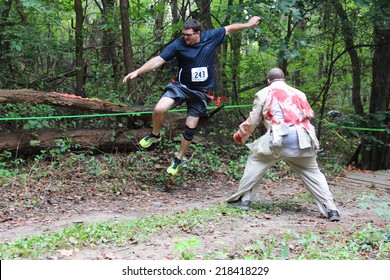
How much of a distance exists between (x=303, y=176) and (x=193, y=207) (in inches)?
64.1

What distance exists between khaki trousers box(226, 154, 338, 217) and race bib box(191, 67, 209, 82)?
1.67 m

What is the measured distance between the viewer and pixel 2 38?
362 inches

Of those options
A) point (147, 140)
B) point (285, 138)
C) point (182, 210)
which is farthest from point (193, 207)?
point (285, 138)

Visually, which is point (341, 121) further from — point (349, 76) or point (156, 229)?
point (156, 229)

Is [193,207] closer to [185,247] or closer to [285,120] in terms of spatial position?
[285,120]

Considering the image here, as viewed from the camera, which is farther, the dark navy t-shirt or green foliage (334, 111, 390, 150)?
green foliage (334, 111, 390, 150)

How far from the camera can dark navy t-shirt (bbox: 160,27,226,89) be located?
267 inches

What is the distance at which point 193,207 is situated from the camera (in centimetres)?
637

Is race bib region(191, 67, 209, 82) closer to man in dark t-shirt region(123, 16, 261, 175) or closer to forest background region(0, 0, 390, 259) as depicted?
man in dark t-shirt region(123, 16, 261, 175)

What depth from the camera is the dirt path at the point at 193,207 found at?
4246 millimetres

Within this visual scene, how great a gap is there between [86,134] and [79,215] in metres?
2.77

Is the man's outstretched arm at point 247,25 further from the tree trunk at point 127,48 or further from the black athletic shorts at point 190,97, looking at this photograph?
the tree trunk at point 127,48

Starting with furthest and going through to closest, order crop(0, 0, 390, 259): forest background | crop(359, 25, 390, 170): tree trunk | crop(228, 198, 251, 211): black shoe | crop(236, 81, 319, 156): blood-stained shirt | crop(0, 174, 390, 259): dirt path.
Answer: crop(359, 25, 390, 170): tree trunk
crop(228, 198, 251, 211): black shoe
crop(236, 81, 319, 156): blood-stained shirt
crop(0, 0, 390, 259): forest background
crop(0, 174, 390, 259): dirt path

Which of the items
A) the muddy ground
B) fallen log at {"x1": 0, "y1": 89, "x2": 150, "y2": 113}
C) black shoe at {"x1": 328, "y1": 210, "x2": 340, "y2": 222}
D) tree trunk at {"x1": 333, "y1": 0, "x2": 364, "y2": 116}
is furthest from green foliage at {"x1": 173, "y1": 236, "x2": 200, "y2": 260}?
tree trunk at {"x1": 333, "y1": 0, "x2": 364, "y2": 116}
